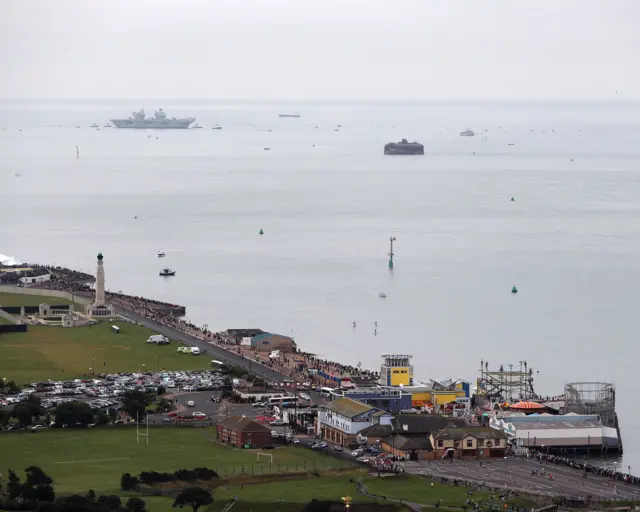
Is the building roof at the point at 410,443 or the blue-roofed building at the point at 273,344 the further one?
the blue-roofed building at the point at 273,344

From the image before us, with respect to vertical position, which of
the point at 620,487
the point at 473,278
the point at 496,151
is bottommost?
the point at 620,487

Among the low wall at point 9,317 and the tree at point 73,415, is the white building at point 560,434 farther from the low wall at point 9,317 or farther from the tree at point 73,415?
the low wall at point 9,317

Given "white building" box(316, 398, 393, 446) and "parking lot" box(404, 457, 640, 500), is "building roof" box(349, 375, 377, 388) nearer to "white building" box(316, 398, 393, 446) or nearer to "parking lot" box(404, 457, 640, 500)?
"white building" box(316, 398, 393, 446)

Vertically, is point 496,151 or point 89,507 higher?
point 496,151

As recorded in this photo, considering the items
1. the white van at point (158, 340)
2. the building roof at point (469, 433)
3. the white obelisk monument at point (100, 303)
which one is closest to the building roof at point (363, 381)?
the building roof at point (469, 433)

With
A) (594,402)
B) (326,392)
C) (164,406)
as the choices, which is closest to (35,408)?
(164,406)

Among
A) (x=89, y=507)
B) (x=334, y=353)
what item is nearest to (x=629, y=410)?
(x=334, y=353)

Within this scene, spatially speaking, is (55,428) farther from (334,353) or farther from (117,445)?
(334,353)

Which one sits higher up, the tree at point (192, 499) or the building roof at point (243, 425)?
the building roof at point (243, 425)

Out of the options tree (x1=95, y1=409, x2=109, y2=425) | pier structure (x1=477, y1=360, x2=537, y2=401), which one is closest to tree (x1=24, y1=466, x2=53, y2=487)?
tree (x1=95, y1=409, x2=109, y2=425)
